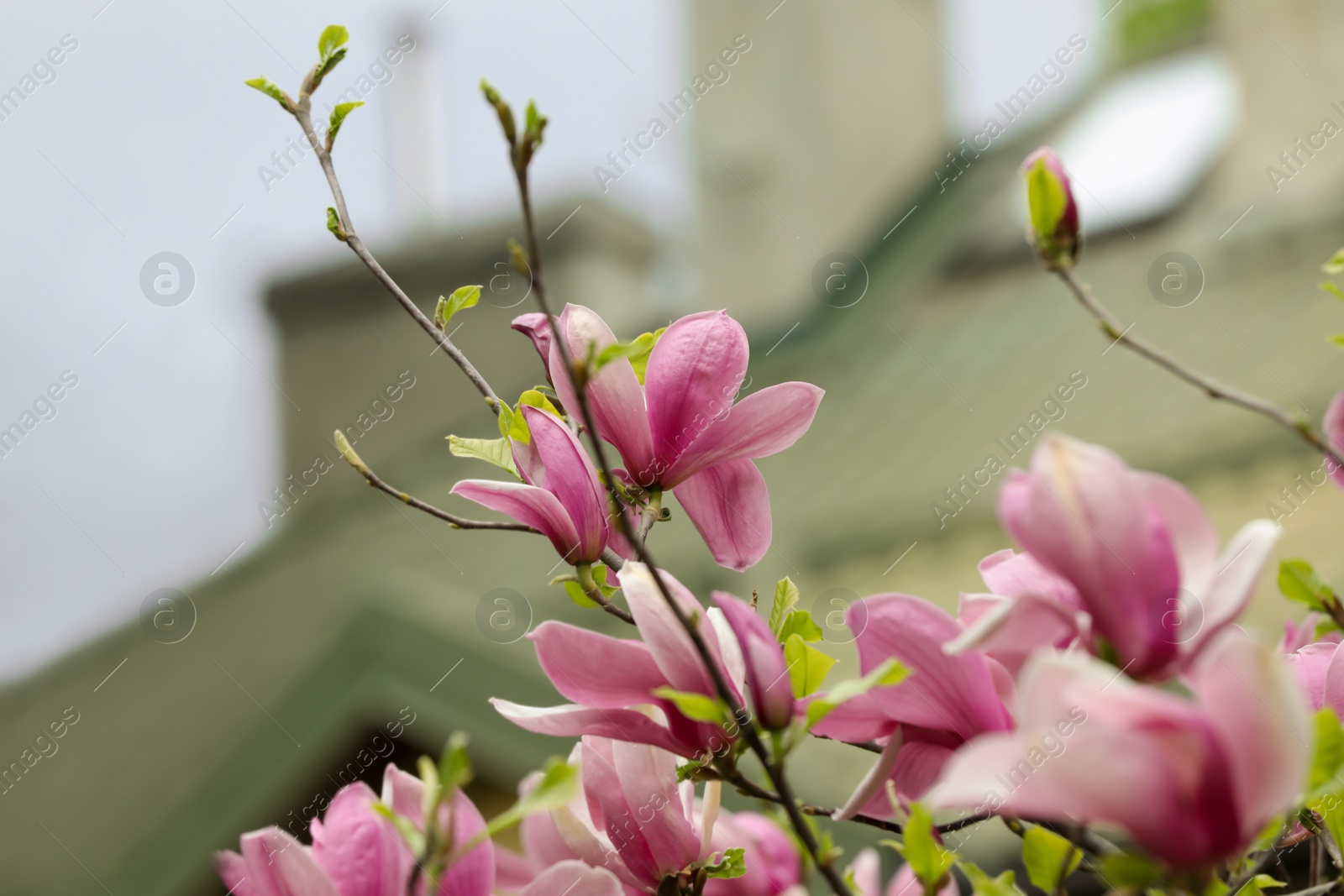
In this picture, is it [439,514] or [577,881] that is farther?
[439,514]

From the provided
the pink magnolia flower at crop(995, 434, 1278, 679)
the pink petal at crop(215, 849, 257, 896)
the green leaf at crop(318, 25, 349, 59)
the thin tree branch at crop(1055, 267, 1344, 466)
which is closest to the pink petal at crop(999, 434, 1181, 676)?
the pink magnolia flower at crop(995, 434, 1278, 679)

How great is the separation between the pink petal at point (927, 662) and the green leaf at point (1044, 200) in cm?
19

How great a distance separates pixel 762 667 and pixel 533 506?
0.14 m

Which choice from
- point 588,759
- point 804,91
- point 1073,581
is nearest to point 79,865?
point 588,759

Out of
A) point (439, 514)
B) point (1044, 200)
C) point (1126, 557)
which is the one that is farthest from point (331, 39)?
point (1126, 557)

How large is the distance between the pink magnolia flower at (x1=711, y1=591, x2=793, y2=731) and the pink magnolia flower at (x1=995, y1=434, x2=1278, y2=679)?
94 millimetres

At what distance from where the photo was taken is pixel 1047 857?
1.28ft

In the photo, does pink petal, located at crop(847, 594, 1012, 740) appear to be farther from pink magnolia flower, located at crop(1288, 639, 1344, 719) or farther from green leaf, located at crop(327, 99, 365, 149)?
green leaf, located at crop(327, 99, 365, 149)

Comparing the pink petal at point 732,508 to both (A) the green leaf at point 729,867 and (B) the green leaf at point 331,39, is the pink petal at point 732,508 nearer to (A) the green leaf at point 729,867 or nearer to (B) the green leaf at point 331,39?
(A) the green leaf at point 729,867

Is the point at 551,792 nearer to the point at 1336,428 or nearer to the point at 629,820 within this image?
the point at 629,820

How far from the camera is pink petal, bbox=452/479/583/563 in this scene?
47 centimetres

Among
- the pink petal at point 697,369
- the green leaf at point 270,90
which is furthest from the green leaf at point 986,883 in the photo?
the green leaf at point 270,90

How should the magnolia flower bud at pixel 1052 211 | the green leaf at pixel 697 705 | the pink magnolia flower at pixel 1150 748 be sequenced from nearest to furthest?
the pink magnolia flower at pixel 1150 748 < the green leaf at pixel 697 705 < the magnolia flower bud at pixel 1052 211

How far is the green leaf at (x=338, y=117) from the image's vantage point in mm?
567
